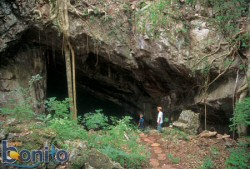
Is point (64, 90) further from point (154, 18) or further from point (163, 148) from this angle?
point (163, 148)

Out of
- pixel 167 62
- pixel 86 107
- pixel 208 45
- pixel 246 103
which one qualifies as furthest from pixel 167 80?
pixel 86 107

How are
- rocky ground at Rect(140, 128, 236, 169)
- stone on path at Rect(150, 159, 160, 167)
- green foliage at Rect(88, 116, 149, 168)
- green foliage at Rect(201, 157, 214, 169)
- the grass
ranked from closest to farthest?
green foliage at Rect(88, 116, 149, 168)
green foliage at Rect(201, 157, 214, 169)
stone on path at Rect(150, 159, 160, 167)
rocky ground at Rect(140, 128, 236, 169)
the grass

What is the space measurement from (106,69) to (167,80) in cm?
288

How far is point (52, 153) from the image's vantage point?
4465mm

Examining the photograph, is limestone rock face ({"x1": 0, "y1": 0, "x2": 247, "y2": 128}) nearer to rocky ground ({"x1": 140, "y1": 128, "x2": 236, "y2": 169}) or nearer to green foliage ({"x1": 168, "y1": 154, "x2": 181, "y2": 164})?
rocky ground ({"x1": 140, "y1": 128, "x2": 236, "y2": 169})

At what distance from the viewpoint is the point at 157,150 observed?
22.5 ft

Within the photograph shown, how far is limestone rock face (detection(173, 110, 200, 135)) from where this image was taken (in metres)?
8.47

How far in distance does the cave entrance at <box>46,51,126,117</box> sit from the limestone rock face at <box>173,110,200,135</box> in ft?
17.0

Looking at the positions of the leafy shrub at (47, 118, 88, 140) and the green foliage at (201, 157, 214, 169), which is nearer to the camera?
the leafy shrub at (47, 118, 88, 140)

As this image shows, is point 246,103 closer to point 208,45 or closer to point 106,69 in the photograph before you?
point 208,45

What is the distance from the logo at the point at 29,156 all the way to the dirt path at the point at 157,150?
7.33ft

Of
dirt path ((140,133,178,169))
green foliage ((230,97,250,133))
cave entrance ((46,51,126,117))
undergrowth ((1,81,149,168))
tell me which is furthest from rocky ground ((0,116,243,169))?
cave entrance ((46,51,126,117))

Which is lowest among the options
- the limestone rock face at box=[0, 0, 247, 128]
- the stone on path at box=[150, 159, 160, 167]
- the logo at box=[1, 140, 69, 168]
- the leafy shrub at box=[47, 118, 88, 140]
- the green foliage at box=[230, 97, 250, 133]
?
the stone on path at box=[150, 159, 160, 167]

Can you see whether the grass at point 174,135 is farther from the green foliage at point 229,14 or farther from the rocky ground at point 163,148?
the green foliage at point 229,14
